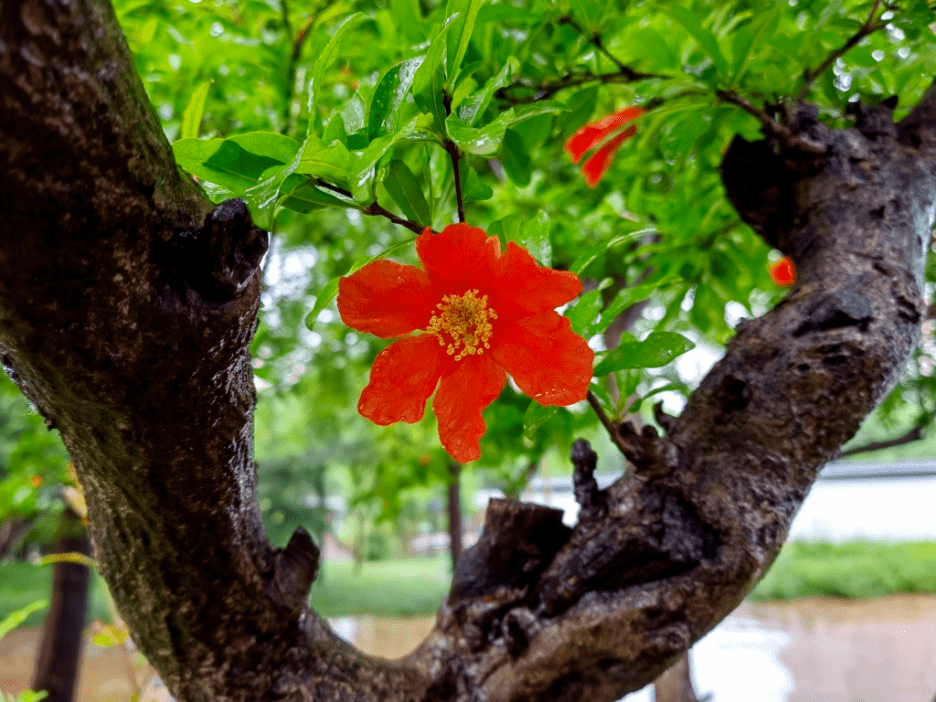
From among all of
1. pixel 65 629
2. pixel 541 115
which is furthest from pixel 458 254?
pixel 65 629

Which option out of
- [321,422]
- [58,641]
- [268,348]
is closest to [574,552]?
[268,348]

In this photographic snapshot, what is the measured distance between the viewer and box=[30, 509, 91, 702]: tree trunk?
1869 mm

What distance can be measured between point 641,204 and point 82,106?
85 centimetres

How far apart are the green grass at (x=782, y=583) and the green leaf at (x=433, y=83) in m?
3.25

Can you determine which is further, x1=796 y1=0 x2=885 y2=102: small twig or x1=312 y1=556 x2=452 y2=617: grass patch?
x1=312 y1=556 x2=452 y2=617: grass patch

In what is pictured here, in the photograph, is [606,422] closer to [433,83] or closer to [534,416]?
[534,416]

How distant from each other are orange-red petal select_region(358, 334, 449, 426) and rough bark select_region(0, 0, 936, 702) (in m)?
0.08

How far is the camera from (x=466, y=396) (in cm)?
35

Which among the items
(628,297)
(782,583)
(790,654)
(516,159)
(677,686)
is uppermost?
(516,159)

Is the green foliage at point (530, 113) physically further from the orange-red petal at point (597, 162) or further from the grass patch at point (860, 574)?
the grass patch at point (860, 574)

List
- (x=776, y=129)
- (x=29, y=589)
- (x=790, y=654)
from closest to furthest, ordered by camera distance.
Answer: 1. (x=776, y=129)
2. (x=790, y=654)
3. (x=29, y=589)

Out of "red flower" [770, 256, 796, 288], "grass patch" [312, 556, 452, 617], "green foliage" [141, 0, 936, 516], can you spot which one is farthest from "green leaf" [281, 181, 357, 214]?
"grass patch" [312, 556, 452, 617]

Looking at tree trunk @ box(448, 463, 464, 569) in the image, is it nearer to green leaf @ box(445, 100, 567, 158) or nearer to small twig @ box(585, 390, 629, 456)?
small twig @ box(585, 390, 629, 456)

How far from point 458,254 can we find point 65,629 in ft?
7.41
